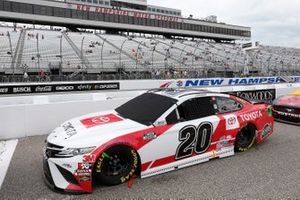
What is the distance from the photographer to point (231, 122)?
5.18m

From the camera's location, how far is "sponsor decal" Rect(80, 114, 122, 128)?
4382mm

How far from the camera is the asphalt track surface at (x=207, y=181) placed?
3.76m

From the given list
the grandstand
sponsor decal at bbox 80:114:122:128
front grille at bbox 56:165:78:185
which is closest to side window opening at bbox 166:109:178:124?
sponsor decal at bbox 80:114:122:128

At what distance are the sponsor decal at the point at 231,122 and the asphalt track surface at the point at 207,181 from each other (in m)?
0.57

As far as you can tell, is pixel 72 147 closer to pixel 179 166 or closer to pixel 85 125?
pixel 85 125

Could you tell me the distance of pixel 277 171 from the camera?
14.8 ft

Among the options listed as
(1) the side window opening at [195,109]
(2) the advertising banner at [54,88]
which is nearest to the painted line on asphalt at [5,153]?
(1) the side window opening at [195,109]

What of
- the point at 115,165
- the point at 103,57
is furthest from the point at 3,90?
the point at 103,57

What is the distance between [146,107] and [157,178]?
1.29m

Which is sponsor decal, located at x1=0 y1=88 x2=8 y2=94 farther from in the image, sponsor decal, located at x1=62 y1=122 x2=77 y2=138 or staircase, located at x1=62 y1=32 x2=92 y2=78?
sponsor decal, located at x1=62 y1=122 x2=77 y2=138

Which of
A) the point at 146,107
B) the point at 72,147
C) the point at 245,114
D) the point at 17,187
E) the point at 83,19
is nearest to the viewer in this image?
the point at 72,147

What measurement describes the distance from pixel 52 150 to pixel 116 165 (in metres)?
0.94

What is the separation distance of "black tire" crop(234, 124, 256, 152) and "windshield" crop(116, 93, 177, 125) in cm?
164

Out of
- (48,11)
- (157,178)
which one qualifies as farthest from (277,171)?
(48,11)
